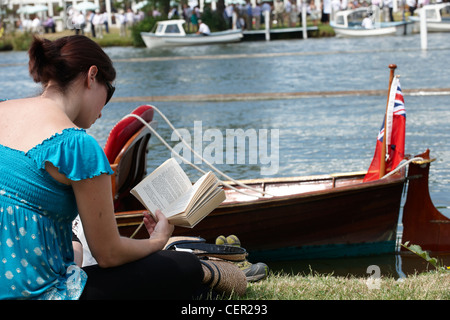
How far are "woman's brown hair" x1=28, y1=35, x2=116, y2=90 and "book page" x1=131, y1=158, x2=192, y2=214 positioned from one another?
59 centimetres

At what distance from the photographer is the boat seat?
20.8 feet

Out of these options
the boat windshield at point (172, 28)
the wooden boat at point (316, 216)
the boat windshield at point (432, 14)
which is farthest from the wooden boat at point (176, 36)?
the wooden boat at point (316, 216)

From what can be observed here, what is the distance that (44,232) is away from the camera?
8.84ft

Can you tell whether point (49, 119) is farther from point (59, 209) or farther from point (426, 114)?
point (426, 114)

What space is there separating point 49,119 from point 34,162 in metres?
0.17

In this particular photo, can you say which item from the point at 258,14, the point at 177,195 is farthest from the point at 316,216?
the point at 258,14

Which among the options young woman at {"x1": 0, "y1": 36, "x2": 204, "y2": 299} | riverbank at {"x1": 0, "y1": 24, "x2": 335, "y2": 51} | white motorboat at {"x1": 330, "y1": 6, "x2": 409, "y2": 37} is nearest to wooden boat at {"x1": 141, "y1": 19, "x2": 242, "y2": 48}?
riverbank at {"x1": 0, "y1": 24, "x2": 335, "y2": 51}

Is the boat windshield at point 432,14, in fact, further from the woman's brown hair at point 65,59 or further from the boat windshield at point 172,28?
the woman's brown hair at point 65,59

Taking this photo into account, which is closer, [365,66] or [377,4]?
[365,66]

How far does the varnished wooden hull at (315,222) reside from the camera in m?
6.63

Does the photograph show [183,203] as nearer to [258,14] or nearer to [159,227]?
[159,227]

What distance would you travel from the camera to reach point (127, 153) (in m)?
6.48

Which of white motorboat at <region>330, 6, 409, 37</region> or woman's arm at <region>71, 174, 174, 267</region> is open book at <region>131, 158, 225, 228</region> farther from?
white motorboat at <region>330, 6, 409, 37</region>
